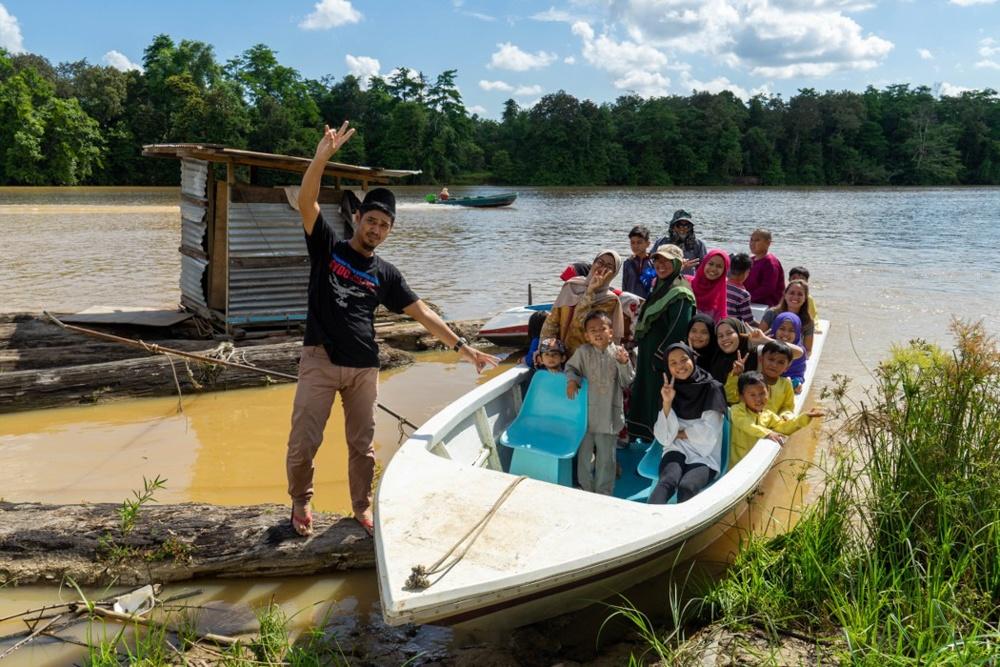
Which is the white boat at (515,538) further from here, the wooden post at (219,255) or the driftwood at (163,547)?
the wooden post at (219,255)

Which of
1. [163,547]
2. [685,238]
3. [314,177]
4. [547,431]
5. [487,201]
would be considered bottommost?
[163,547]

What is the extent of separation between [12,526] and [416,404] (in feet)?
13.6

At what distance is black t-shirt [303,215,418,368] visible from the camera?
11.8ft

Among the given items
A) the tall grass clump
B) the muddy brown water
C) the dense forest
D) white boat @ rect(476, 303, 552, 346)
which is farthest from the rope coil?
the dense forest

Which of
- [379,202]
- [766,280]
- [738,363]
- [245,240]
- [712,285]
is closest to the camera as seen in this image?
[379,202]

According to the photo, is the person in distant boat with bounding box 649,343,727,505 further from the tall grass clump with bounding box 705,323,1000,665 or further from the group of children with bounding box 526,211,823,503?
the tall grass clump with bounding box 705,323,1000,665

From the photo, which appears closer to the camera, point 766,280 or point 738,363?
point 738,363

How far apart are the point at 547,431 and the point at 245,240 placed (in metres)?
5.18

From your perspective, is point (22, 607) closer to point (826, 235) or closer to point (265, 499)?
point (265, 499)

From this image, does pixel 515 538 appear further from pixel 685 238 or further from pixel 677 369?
pixel 685 238

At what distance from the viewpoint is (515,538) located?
2.95 meters

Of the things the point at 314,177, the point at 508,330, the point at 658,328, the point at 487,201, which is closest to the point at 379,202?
the point at 314,177

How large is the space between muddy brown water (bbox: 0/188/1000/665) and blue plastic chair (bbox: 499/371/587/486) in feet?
3.24

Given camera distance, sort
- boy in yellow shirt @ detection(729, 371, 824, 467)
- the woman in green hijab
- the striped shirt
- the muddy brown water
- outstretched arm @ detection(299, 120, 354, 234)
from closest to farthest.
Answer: outstretched arm @ detection(299, 120, 354, 234) → boy in yellow shirt @ detection(729, 371, 824, 467) → the muddy brown water → the woman in green hijab → the striped shirt
